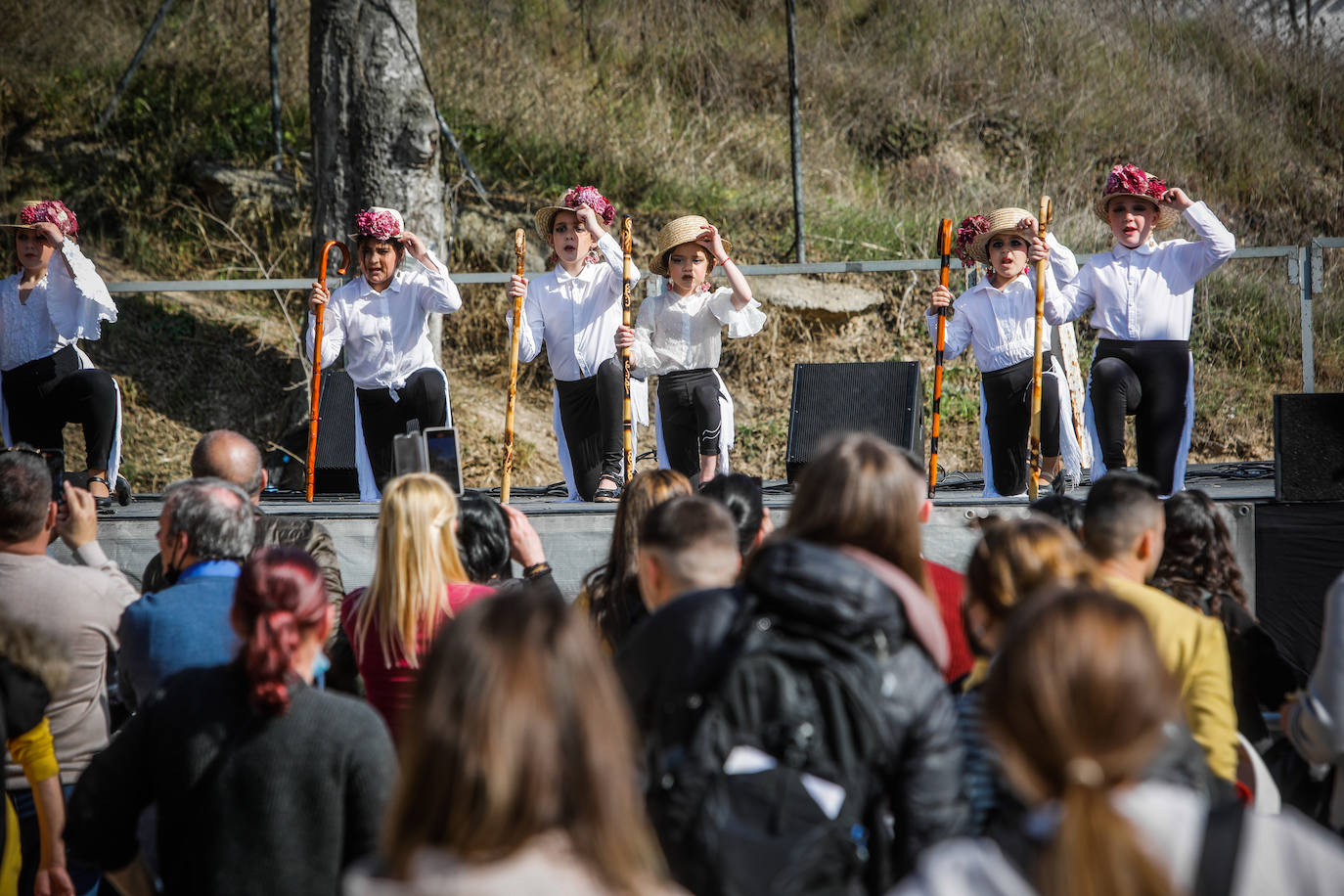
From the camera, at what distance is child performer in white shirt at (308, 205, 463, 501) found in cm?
618

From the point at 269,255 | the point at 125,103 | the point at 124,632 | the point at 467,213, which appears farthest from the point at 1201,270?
the point at 125,103

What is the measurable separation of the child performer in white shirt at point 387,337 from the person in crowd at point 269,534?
7.50ft

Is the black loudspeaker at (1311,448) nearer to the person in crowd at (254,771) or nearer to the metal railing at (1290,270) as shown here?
the metal railing at (1290,270)

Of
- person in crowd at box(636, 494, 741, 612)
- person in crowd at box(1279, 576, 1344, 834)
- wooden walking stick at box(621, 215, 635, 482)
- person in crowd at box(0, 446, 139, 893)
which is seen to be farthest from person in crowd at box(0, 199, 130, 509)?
person in crowd at box(1279, 576, 1344, 834)

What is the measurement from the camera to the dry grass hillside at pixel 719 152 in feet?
34.0

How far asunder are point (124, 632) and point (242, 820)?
812mm

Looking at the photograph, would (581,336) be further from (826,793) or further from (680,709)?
(826,793)

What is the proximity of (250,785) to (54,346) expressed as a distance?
502cm

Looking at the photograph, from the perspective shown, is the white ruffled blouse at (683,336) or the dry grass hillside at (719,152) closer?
the white ruffled blouse at (683,336)

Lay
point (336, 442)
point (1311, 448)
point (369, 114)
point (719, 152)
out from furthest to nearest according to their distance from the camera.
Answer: point (719, 152) → point (369, 114) → point (336, 442) → point (1311, 448)

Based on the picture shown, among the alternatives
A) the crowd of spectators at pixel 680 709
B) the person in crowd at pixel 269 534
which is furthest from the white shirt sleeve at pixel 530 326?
the crowd of spectators at pixel 680 709

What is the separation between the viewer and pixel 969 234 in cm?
671

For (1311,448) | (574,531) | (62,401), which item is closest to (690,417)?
(574,531)

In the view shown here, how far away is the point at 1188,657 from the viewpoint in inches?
88.6
